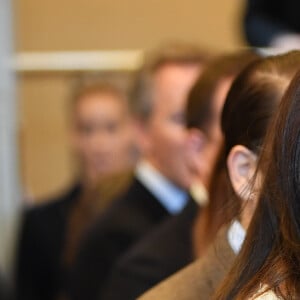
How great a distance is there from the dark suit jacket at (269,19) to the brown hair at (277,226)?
1.85m

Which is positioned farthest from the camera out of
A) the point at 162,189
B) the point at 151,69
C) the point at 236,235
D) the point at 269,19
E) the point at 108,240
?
the point at 151,69

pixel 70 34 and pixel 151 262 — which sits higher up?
pixel 151 262

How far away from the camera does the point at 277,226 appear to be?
1.36m

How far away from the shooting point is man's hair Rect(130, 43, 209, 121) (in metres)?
3.18

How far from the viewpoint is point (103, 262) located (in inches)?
104

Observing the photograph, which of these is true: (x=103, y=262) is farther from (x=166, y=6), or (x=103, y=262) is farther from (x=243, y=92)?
(x=166, y=6)

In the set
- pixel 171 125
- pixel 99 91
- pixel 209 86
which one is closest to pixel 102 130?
pixel 99 91

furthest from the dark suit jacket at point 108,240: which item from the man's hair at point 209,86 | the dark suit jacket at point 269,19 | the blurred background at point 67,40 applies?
the blurred background at point 67,40

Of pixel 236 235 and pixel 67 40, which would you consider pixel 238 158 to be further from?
pixel 67 40

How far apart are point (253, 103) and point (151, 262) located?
1.81ft

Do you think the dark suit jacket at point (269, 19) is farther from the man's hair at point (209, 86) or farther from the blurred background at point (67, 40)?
the blurred background at point (67, 40)

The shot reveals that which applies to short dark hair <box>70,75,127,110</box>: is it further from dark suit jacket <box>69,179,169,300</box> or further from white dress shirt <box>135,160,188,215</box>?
dark suit jacket <box>69,179,169,300</box>

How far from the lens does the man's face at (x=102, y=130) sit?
13.4 ft

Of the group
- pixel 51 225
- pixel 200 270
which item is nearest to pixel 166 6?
pixel 51 225
